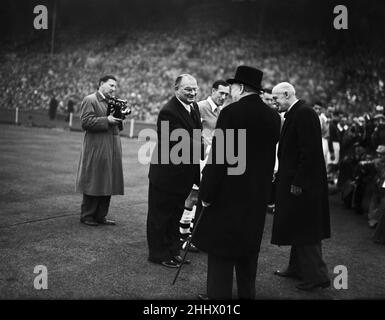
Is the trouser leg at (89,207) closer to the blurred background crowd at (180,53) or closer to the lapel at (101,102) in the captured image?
the lapel at (101,102)

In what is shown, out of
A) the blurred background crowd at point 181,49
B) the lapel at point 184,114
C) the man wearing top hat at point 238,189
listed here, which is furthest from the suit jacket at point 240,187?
the blurred background crowd at point 181,49

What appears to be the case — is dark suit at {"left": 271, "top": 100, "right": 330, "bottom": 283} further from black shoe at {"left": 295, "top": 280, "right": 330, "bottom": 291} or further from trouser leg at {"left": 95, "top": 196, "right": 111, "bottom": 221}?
trouser leg at {"left": 95, "top": 196, "right": 111, "bottom": 221}

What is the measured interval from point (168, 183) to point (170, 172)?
0.38ft

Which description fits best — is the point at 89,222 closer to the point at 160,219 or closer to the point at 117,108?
the point at 117,108

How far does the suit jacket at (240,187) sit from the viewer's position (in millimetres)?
3459

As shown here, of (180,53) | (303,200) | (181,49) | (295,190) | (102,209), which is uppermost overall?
(181,49)

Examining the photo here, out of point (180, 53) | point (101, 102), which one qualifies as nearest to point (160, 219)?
point (101, 102)

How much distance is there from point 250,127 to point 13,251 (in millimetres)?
3014

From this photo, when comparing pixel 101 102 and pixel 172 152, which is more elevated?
pixel 101 102

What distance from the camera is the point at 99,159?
6.12 meters

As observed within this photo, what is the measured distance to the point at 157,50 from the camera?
116ft
